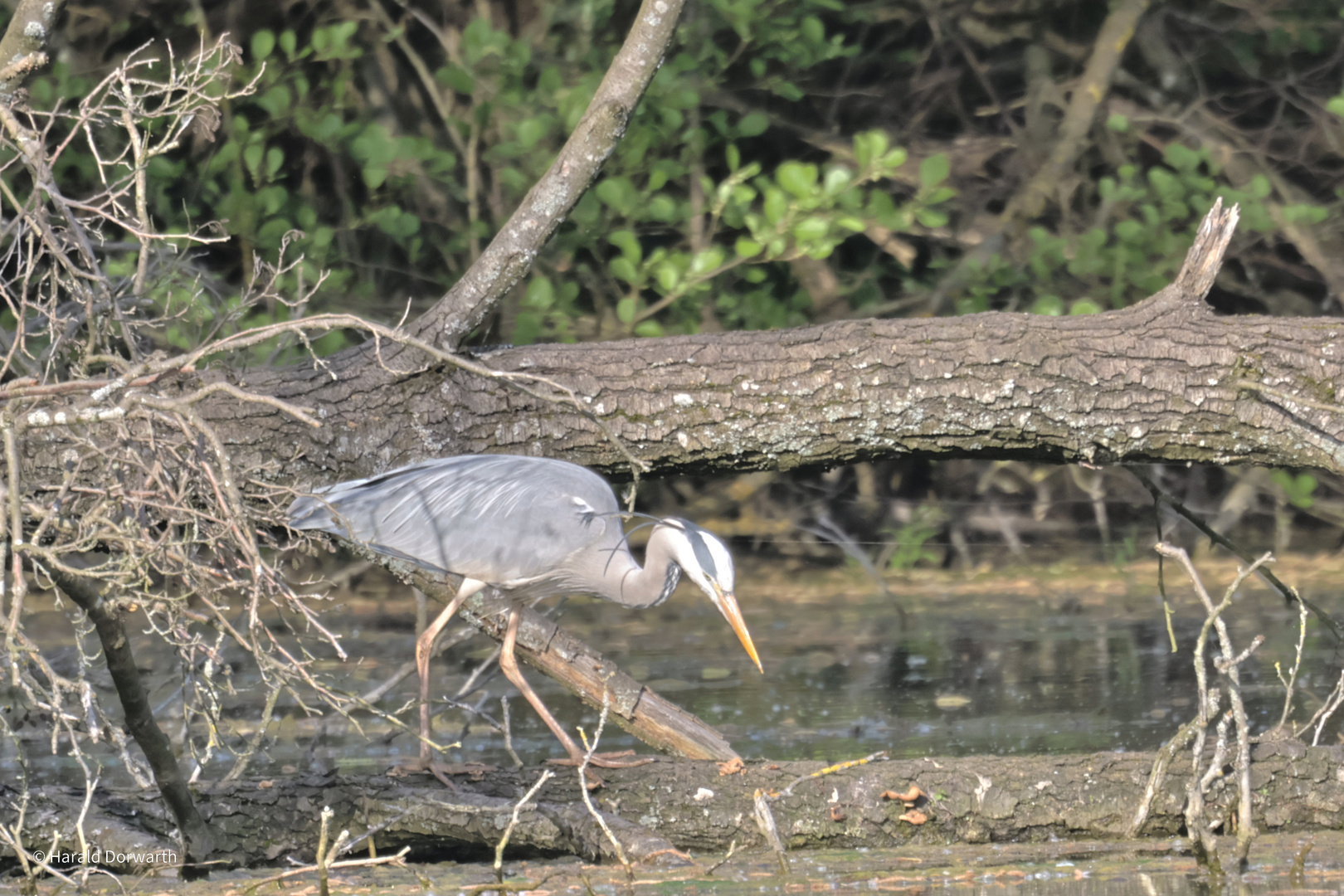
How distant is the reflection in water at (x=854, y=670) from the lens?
4621mm

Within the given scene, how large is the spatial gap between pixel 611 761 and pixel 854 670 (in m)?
2.35

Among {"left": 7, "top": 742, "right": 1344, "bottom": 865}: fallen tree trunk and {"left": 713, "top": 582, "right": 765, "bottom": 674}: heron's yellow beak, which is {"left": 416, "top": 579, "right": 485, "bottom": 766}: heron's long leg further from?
{"left": 713, "top": 582, "right": 765, "bottom": 674}: heron's yellow beak

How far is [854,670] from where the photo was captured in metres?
5.79

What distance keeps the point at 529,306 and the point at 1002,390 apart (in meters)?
2.69

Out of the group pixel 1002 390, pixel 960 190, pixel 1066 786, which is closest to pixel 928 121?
pixel 960 190

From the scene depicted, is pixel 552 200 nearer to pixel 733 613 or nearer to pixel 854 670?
pixel 733 613

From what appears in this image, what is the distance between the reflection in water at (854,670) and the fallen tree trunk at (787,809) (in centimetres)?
55

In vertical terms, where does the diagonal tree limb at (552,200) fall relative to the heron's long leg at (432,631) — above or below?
above

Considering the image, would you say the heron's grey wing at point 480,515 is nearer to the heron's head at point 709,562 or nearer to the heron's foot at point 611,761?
the heron's head at point 709,562

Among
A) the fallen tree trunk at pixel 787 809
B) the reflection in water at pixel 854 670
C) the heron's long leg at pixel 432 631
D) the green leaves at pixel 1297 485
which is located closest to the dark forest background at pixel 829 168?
the green leaves at pixel 1297 485

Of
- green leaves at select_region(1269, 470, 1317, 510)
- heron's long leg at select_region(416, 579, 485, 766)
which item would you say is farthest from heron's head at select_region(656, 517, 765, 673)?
green leaves at select_region(1269, 470, 1317, 510)

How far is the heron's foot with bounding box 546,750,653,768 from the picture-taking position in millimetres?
3539

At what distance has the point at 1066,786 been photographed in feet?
10.8

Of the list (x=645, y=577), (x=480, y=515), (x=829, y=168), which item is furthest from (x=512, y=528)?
(x=829, y=168)
